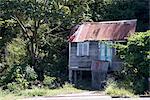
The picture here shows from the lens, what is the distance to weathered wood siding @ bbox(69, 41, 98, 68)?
33062 millimetres

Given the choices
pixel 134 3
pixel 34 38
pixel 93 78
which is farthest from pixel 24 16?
pixel 134 3

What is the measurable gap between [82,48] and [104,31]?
226 cm

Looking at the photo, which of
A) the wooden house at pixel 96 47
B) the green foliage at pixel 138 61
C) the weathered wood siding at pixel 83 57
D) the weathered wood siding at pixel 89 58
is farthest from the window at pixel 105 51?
the green foliage at pixel 138 61

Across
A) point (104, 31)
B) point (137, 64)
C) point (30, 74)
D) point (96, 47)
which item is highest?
point (104, 31)

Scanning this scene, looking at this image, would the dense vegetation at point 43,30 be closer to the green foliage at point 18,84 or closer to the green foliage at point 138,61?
the green foliage at point 18,84

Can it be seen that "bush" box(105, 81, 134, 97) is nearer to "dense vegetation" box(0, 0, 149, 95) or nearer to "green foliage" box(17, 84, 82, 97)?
"green foliage" box(17, 84, 82, 97)

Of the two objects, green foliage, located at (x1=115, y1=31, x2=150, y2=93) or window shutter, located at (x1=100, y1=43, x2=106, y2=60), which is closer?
green foliage, located at (x1=115, y1=31, x2=150, y2=93)

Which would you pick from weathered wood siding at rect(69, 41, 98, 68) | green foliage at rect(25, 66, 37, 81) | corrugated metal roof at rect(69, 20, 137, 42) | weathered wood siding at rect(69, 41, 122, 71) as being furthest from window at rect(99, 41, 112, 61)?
green foliage at rect(25, 66, 37, 81)

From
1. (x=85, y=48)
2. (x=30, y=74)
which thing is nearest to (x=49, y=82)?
(x=30, y=74)

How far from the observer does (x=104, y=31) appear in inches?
1309

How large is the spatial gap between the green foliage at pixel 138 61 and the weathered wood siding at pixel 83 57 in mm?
5732

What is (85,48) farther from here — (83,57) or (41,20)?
(41,20)

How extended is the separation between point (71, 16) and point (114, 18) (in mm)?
5775

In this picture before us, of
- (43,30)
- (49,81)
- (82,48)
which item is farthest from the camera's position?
(43,30)
